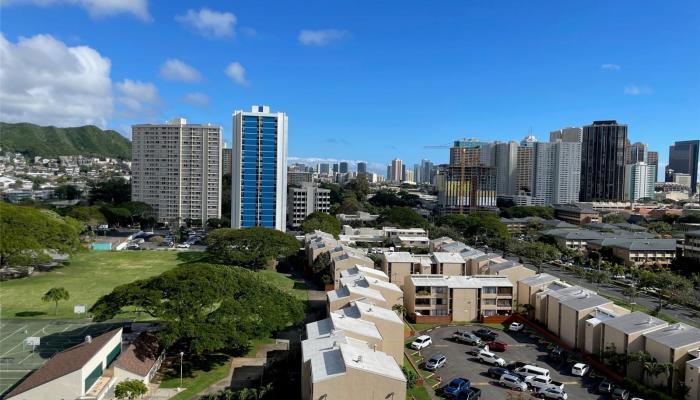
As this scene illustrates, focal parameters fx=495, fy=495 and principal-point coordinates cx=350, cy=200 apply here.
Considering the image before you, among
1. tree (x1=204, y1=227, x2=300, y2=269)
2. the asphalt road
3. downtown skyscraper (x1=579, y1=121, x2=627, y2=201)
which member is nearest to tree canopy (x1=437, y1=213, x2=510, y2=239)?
the asphalt road

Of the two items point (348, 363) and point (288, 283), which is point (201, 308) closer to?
point (348, 363)

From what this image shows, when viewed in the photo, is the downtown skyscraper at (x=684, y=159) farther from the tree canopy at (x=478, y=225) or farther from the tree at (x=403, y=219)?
the tree at (x=403, y=219)

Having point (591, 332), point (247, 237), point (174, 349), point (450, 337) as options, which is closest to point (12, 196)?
point (247, 237)

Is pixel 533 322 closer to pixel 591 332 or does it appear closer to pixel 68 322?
pixel 591 332

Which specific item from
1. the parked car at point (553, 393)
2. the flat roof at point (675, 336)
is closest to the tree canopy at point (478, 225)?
the flat roof at point (675, 336)

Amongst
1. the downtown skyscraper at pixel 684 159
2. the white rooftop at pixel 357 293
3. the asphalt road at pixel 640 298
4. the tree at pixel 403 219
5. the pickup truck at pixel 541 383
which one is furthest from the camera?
the downtown skyscraper at pixel 684 159

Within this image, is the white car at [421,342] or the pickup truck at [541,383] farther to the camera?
the white car at [421,342]
